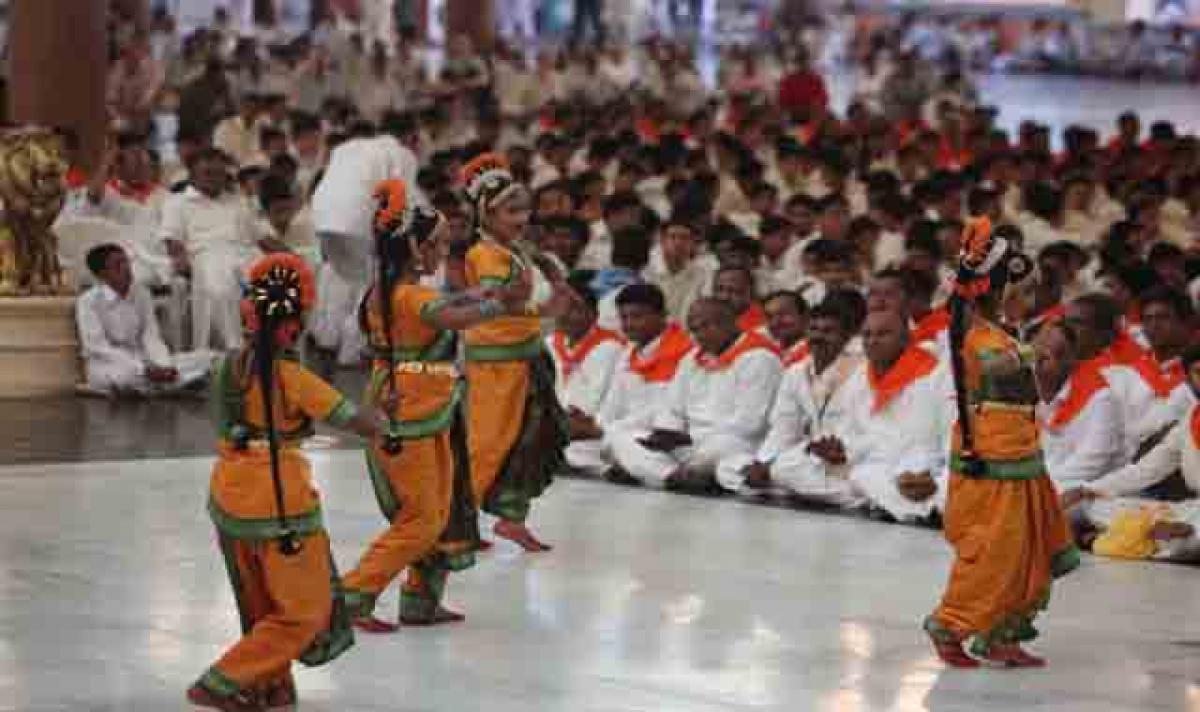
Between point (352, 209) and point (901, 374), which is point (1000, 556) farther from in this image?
point (352, 209)

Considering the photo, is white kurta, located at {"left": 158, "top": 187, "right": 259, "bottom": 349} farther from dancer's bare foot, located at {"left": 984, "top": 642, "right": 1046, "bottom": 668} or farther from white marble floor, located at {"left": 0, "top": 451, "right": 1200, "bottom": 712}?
dancer's bare foot, located at {"left": 984, "top": 642, "right": 1046, "bottom": 668}

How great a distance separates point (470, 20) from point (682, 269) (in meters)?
14.9

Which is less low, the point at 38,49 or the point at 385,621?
the point at 38,49

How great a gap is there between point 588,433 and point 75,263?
391 centimetres

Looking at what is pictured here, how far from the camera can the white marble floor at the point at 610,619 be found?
6.96 meters

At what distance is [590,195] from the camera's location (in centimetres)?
1438

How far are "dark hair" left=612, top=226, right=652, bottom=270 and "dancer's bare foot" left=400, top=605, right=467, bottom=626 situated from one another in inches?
193

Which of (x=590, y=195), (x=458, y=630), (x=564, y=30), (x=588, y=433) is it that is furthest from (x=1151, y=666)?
(x=564, y=30)

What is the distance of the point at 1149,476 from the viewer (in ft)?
30.4

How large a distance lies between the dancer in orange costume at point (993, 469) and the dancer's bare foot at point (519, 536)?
6.74 feet

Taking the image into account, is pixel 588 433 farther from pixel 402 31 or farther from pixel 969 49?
pixel 969 49

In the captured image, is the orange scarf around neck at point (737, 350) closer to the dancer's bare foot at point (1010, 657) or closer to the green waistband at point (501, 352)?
the green waistband at point (501, 352)

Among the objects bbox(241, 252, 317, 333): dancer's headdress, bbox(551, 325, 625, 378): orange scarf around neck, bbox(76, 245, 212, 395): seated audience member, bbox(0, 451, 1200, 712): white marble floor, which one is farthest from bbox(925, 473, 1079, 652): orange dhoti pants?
bbox(76, 245, 212, 395): seated audience member

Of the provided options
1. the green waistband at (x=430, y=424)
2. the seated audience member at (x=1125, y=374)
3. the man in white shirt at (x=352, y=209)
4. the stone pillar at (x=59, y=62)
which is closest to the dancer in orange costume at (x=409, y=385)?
the green waistband at (x=430, y=424)
